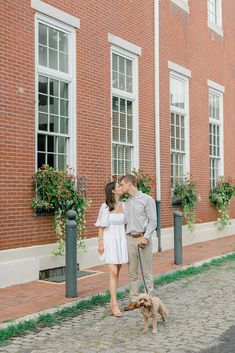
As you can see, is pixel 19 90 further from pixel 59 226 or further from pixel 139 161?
pixel 139 161

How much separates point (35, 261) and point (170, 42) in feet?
23.6

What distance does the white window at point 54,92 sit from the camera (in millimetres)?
8984

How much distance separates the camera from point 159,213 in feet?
39.6

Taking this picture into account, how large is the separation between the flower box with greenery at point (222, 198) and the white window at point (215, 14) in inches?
183

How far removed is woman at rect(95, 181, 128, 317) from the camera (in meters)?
6.38

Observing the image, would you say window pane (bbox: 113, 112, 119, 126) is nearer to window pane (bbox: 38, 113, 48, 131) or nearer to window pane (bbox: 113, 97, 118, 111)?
window pane (bbox: 113, 97, 118, 111)

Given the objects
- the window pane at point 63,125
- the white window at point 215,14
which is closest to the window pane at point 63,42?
the window pane at point 63,125

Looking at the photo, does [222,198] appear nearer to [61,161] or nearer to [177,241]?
[177,241]

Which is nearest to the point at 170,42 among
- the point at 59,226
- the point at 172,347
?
the point at 59,226

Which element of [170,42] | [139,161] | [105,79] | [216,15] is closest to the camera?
[105,79]

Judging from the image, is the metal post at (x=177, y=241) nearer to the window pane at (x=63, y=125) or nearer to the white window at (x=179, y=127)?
the window pane at (x=63, y=125)

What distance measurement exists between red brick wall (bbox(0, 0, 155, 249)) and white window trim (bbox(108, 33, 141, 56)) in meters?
0.13

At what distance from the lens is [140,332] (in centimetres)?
573

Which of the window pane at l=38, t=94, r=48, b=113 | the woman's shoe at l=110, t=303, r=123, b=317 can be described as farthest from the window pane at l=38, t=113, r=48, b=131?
the woman's shoe at l=110, t=303, r=123, b=317
